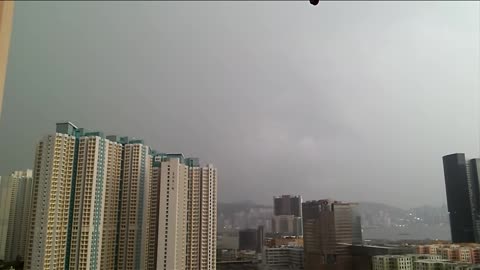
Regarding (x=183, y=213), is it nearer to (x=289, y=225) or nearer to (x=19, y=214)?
(x=19, y=214)

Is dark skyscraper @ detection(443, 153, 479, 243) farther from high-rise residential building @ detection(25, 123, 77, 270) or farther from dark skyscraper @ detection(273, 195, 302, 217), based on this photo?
high-rise residential building @ detection(25, 123, 77, 270)

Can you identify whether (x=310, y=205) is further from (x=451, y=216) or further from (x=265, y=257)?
(x=451, y=216)

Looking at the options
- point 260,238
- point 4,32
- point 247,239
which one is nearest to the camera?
point 4,32

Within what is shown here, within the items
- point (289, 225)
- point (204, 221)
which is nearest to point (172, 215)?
point (204, 221)

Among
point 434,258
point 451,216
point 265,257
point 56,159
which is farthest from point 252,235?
point 56,159

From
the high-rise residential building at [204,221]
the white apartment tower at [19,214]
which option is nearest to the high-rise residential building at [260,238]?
the high-rise residential building at [204,221]

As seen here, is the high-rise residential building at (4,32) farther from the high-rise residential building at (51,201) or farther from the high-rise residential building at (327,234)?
the high-rise residential building at (327,234)

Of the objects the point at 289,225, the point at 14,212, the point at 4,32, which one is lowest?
the point at 289,225
